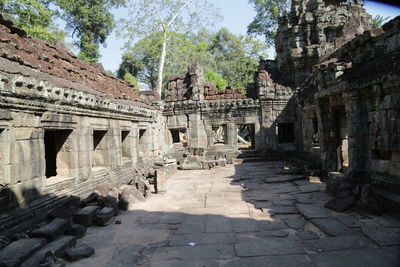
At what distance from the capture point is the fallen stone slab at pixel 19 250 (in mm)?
3432

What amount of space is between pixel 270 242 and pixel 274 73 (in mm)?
13117

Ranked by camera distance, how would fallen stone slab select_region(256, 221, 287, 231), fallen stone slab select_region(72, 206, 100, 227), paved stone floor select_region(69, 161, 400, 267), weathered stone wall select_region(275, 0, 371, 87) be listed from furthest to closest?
weathered stone wall select_region(275, 0, 371, 87)
fallen stone slab select_region(72, 206, 100, 227)
fallen stone slab select_region(256, 221, 287, 231)
paved stone floor select_region(69, 161, 400, 267)

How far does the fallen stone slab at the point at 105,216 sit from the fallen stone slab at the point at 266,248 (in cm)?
274

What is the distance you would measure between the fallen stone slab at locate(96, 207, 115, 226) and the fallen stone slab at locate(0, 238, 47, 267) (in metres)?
1.36

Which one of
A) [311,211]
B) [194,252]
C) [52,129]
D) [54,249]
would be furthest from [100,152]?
→ [311,211]

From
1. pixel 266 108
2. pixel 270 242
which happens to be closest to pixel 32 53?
pixel 270 242

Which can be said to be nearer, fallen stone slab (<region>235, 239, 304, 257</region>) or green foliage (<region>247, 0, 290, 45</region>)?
fallen stone slab (<region>235, 239, 304, 257</region>)

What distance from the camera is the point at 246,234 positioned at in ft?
15.7

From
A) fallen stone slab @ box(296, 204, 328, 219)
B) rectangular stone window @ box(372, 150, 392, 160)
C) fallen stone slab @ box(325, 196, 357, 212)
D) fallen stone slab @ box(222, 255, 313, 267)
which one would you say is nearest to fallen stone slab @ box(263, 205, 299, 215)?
fallen stone slab @ box(296, 204, 328, 219)

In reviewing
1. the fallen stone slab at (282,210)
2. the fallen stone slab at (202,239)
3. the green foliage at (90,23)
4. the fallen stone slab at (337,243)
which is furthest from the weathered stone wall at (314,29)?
the green foliage at (90,23)

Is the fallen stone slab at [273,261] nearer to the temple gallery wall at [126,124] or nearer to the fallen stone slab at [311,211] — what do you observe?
the fallen stone slab at [311,211]

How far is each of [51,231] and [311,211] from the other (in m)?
4.86

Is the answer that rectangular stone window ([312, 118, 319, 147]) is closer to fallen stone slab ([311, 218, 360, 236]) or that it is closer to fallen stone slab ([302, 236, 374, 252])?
fallen stone slab ([311, 218, 360, 236])

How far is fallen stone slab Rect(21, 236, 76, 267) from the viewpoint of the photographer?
358 centimetres
